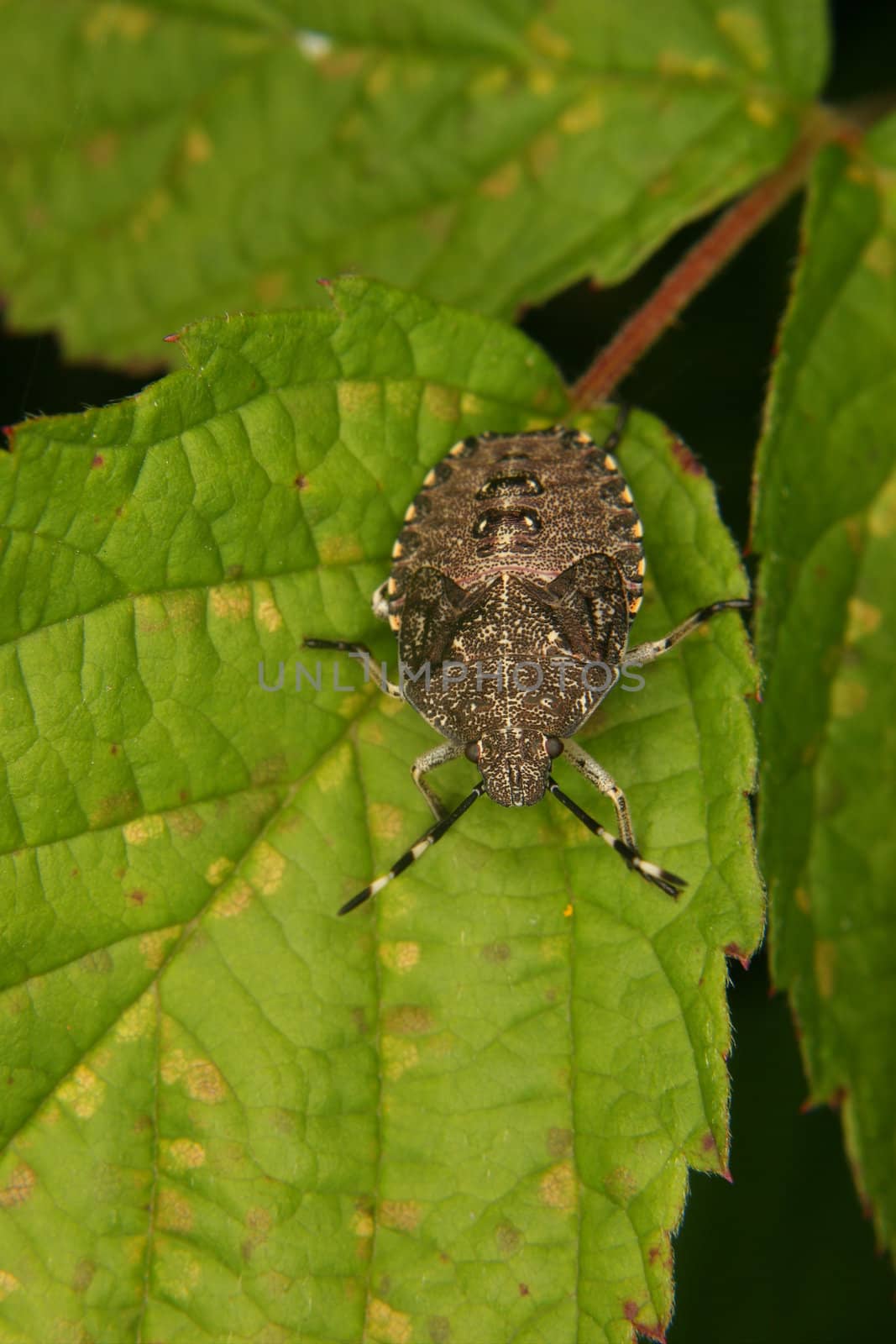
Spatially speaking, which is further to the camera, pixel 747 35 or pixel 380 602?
pixel 747 35

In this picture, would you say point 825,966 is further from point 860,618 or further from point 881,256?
point 881,256

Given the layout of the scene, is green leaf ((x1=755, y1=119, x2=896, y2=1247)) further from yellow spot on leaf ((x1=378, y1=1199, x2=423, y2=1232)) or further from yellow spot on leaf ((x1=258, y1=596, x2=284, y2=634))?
yellow spot on leaf ((x1=258, y1=596, x2=284, y2=634))

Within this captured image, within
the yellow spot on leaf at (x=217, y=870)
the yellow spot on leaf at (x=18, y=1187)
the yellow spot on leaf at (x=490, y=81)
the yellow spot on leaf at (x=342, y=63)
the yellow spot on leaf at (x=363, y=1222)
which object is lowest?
the yellow spot on leaf at (x=363, y=1222)

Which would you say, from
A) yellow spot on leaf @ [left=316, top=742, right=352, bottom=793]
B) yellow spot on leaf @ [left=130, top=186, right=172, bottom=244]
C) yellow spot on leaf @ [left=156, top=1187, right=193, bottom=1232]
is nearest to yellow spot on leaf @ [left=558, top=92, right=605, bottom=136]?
yellow spot on leaf @ [left=130, top=186, right=172, bottom=244]

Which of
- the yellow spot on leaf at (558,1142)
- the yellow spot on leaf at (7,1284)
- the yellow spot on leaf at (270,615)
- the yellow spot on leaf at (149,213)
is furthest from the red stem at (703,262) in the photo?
the yellow spot on leaf at (7,1284)

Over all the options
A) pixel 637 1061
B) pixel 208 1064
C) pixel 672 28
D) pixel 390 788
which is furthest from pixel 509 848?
pixel 672 28

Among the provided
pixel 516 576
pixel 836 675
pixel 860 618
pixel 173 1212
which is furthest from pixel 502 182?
pixel 173 1212

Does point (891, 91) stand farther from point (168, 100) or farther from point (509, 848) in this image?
point (509, 848)

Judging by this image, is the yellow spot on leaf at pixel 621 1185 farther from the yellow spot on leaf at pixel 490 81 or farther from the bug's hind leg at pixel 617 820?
the yellow spot on leaf at pixel 490 81
